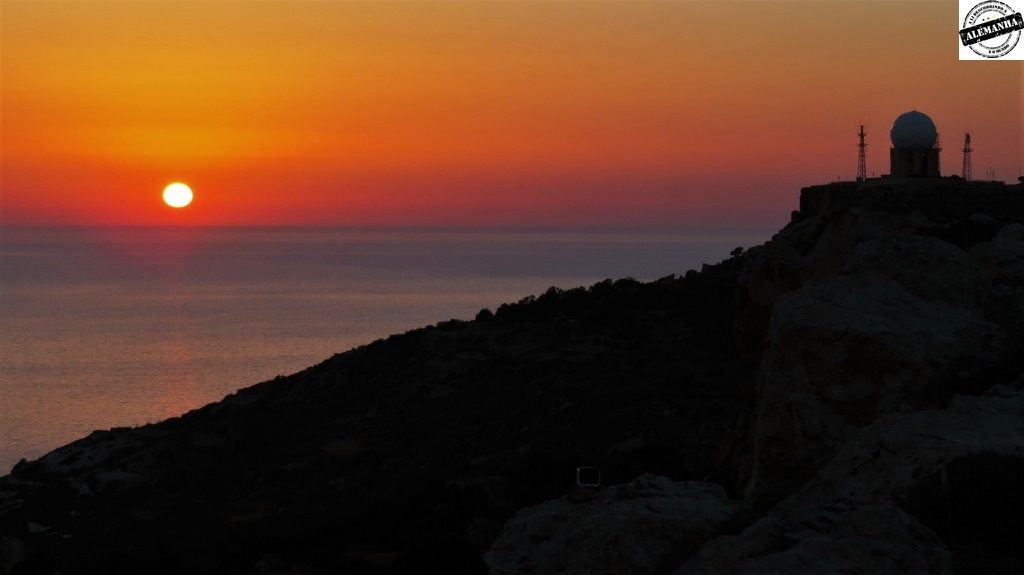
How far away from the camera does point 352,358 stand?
38.1 m

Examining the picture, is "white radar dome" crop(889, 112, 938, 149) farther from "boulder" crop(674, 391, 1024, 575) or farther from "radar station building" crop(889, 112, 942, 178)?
"boulder" crop(674, 391, 1024, 575)

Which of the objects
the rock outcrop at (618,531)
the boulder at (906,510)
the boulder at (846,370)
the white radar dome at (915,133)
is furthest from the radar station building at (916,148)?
the rock outcrop at (618,531)

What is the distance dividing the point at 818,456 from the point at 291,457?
19106mm

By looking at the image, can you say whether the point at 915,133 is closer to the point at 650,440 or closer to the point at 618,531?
the point at 650,440

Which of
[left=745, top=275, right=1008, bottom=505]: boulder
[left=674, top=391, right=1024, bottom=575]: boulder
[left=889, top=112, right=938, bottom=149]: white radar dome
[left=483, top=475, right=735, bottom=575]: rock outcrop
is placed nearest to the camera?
[left=674, top=391, right=1024, bottom=575]: boulder

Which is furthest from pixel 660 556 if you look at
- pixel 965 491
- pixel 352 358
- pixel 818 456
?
pixel 352 358

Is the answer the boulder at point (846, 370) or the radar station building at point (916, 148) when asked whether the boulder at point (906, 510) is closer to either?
the boulder at point (846, 370)

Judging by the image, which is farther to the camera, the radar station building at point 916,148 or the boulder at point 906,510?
the radar station building at point 916,148

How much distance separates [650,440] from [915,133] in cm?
1225

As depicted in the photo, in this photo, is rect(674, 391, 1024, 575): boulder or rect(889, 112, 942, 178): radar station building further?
rect(889, 112, 942, 178): radar station building

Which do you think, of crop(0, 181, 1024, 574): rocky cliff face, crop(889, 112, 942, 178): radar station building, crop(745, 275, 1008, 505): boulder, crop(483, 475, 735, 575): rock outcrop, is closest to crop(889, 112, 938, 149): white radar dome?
crop(889, 112, 942, 178): radar station building

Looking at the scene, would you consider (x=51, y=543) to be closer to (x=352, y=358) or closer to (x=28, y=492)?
(x=28, y=492)

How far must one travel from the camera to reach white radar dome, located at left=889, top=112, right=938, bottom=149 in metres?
30.8

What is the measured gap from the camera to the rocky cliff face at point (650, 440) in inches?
428
